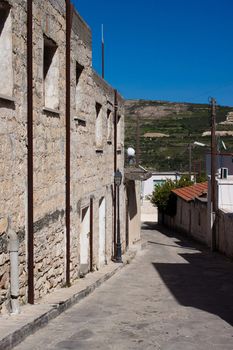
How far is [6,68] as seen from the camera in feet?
24.7

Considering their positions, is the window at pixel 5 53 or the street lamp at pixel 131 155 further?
the street lamp at pixel 131 155

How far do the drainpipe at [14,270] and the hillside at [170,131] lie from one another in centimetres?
5286

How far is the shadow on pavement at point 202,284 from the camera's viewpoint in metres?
10.1

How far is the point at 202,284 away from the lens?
45.7 feet

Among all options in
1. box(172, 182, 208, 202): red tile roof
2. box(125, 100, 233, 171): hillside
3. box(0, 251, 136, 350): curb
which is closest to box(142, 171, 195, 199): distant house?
box(125, 100, 233, 171): hillside

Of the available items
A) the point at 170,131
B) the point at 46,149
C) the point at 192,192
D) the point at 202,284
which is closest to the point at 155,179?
the point at 192,192

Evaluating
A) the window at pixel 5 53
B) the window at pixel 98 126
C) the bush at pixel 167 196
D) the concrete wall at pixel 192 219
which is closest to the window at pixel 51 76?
the window at pixel 5 53

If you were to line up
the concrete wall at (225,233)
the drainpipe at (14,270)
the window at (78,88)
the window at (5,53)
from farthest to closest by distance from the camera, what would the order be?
the concrete wall at (225,233) → the window at (78,88) → the window at (5,53) → the drainpipe at (14,270)

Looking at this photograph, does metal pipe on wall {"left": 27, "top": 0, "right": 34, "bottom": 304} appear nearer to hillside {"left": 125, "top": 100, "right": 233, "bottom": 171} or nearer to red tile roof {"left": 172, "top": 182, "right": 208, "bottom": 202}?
red tile roof {"left": 172, "top": 182, "right": 208, "bottom": 202}

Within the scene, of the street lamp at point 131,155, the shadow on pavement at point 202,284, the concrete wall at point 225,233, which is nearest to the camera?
the shadow on pavement at point 202,284

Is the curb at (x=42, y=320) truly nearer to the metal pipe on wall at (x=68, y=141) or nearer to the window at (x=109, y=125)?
the metal pipe on wall at (x=68, y=141)

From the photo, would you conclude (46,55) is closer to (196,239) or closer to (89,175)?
(89,175)

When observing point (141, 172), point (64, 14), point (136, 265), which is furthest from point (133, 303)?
point (141, 172)

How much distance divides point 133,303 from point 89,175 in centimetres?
471
